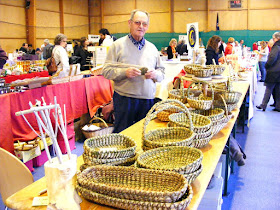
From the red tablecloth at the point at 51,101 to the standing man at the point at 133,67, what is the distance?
1.09 m

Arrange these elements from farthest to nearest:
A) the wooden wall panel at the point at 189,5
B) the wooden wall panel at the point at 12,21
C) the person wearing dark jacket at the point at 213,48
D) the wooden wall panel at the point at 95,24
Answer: the wooden wall panel at the point at 95,24 → the wooden wall panel at the point at 189,5 → the wooden wall panel at the point at 12,21 → the person wearing dark jacket at the point at 213,48

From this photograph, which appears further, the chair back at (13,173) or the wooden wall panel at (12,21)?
the wooden wall panel at (12,21)

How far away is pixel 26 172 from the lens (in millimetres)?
1663

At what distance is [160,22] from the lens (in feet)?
56.6

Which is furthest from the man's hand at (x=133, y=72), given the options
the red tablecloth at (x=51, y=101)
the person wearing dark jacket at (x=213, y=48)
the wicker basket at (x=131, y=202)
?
the person wearing dark jacket at (x=213, y=48)

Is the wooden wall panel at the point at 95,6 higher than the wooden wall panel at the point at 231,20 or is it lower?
higher

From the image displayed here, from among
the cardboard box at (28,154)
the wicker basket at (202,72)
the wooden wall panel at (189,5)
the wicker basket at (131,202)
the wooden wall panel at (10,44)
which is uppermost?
the wooden wall panel at (189,5)

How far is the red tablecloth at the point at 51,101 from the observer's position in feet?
10.2

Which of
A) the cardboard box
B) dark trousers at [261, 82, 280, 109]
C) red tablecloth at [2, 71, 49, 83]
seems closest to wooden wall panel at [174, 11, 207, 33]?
dark trousers at [261, 82, 280, 109]

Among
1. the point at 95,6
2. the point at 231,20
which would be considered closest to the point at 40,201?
the point at 231,20

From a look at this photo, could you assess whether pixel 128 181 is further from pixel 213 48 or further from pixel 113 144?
pixel 213 48

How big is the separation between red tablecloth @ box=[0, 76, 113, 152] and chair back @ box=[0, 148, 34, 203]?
1.51 metres

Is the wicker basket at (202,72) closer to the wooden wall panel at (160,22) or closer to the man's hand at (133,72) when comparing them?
the man's hand at (133,72)

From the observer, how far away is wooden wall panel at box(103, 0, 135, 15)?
57.3 feet
